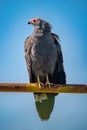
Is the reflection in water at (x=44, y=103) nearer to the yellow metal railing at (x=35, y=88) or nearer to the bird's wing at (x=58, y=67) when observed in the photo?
the bird's wing at (x=58, y=67)

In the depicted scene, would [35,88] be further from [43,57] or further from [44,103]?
[43,57]

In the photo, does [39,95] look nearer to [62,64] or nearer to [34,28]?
[62,64]

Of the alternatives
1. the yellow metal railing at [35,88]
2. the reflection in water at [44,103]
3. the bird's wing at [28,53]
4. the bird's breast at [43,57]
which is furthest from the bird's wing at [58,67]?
the yellow metal railing at [35,88]

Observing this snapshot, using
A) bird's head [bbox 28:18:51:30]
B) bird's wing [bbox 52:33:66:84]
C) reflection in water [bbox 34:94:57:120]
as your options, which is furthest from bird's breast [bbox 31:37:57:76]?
reflection in water [bbox 34:94:57:120]

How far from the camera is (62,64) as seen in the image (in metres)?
7.18

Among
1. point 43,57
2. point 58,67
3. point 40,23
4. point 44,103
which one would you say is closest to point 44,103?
point 44,103

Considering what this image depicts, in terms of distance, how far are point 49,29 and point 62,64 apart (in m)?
0.76

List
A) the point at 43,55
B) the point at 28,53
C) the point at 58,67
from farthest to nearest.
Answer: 1. the point at 58,67
2. the point at 28,53
3. the point at 43,55

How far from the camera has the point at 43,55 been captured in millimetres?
6875

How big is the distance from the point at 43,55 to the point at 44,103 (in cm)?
109

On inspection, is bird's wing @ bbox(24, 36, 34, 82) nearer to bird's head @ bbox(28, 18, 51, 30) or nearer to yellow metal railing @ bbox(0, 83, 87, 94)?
bird's head @ bbox(28, 18, 51, 30)

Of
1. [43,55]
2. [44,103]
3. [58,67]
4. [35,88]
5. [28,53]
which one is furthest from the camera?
[58,67]

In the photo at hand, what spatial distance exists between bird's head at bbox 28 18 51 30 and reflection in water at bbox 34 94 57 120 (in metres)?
1.57

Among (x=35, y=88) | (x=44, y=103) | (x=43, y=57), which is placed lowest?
(x=44, y=103)
